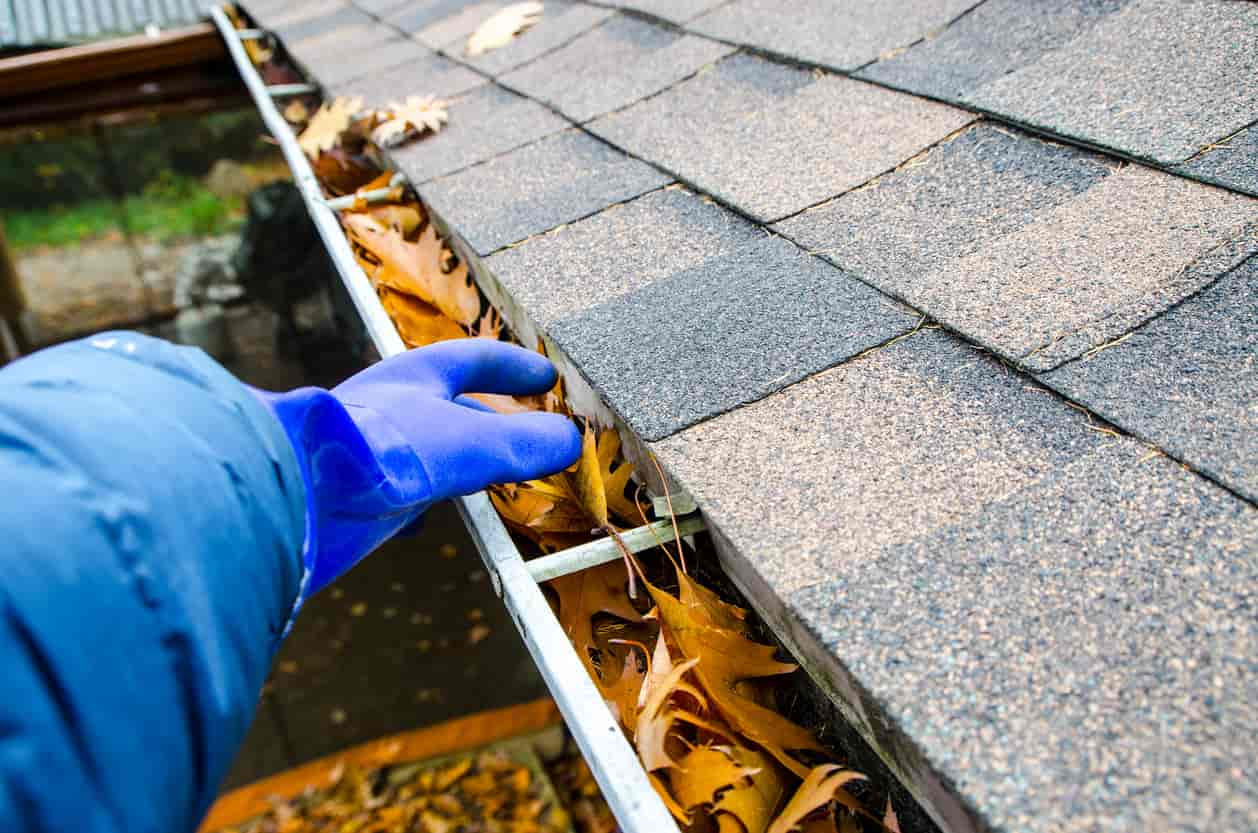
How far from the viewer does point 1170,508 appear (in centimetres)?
87

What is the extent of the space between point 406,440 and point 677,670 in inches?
17.5

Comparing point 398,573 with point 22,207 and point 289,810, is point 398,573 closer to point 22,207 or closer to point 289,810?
point 289,810

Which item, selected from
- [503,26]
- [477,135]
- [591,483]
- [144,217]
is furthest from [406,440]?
[144,217]

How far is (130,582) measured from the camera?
698 millimetres

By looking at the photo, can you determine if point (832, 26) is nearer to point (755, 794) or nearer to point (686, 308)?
point (686, 308)

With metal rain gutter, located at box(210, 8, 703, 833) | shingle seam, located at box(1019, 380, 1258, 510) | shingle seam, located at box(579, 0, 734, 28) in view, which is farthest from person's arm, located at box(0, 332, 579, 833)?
shingle seam, located at box(579, 0, 734, 28)

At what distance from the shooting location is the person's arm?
2.10ft

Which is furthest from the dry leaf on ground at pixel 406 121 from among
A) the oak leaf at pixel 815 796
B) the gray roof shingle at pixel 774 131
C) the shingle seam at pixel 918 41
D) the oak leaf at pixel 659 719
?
the oak leaf at pixel 815 796

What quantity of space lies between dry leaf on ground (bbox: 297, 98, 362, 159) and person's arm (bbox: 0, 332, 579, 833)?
1691mm

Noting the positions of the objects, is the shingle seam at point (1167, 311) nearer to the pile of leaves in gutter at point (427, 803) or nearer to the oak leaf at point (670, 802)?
the oak leaf at point (670, 802)

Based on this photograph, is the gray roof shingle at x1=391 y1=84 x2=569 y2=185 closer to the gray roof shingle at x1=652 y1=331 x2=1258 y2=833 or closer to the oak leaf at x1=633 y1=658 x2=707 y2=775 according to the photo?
the gray roof shingle at x1=652 y1=331 x2=1258 y2=833

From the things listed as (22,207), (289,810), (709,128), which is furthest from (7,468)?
(22,207)

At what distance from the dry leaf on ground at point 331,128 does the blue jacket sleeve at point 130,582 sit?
174cm

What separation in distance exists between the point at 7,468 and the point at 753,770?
0.70 meters
